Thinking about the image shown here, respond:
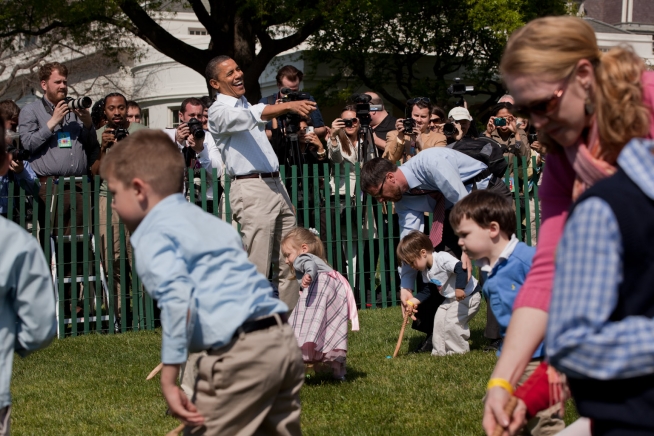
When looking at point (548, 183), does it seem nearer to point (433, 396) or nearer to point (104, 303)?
point (433, 396)

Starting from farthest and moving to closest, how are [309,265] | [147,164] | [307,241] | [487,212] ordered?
[307,241]
[309,265]
[487,212]
[147,164]

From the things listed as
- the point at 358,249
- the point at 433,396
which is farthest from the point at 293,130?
the point at 433,396

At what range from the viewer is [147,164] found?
Answer: 3.30 metres

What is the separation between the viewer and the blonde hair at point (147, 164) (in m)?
3.29

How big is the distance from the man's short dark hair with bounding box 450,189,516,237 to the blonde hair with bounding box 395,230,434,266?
9.24 ft

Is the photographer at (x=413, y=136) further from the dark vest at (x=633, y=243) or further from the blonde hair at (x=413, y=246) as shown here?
the dark vest at (x=633, y=243)

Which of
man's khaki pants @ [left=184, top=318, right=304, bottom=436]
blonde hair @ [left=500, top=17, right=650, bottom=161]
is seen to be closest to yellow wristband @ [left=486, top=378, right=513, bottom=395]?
blonde hair @ [left=500, top=17, right=650, bottom=161]

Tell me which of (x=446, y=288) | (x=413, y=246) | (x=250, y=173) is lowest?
(x=446, y=288)

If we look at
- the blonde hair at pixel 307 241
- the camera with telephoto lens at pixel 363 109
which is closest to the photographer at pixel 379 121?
the camera with telephoto lens at pixel 363 109

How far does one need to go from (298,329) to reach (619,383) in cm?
Result: 478

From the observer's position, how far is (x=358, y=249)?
1040 cm

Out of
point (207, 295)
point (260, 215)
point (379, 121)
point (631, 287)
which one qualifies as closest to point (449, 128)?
point (379, 121)

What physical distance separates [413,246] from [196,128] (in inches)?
117

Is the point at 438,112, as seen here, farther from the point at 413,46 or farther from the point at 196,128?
the point at 413,46
